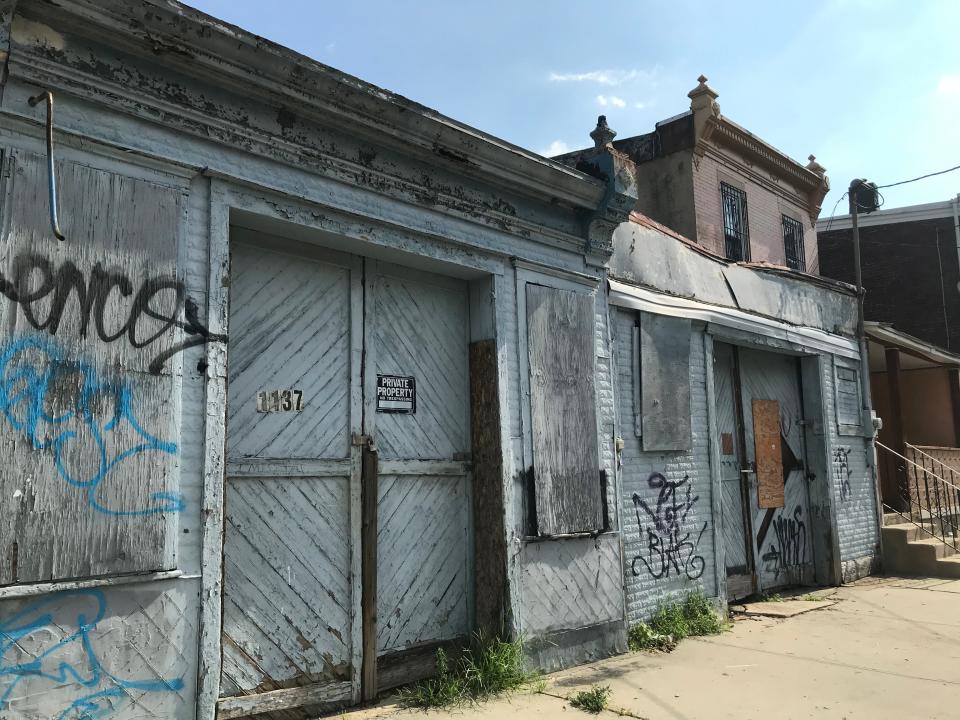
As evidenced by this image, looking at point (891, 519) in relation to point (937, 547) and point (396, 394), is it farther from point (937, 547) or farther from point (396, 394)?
point (396, 394)

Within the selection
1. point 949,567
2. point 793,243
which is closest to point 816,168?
point 793,243

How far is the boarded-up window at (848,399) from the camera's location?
34.5 ft

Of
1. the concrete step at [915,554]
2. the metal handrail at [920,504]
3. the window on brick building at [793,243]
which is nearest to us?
the concrete step at [915,554]

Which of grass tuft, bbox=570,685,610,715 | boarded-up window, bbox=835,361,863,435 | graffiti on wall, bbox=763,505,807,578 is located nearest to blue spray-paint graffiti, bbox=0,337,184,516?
grass tuft, bbox=570,685,610,715

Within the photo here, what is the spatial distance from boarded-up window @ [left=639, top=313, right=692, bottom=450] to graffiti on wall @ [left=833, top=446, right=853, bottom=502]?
12.0 ft

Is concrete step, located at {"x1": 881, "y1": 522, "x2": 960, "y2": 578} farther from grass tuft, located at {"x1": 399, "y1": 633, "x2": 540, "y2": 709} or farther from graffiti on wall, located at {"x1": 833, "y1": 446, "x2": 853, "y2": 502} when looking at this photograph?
grass tuft, located at {"x1": 399, "y1": 633, "x2": 540, "y2": 709}

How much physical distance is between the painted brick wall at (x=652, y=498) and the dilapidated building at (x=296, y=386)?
1.5 inches

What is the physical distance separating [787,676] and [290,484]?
13.0 feet

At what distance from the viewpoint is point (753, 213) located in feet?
49.1

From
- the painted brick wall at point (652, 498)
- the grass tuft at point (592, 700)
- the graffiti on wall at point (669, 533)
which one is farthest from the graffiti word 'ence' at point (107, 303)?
the graffiti on wall at point (669, 533)

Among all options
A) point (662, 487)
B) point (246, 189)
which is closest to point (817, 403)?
point (662, 487)

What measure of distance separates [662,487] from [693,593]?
111 centimetres

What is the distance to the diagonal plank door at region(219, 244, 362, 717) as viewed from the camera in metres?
4.61

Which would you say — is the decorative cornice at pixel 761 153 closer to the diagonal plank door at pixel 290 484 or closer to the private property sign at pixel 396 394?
the private property sign at pixel 396 394
